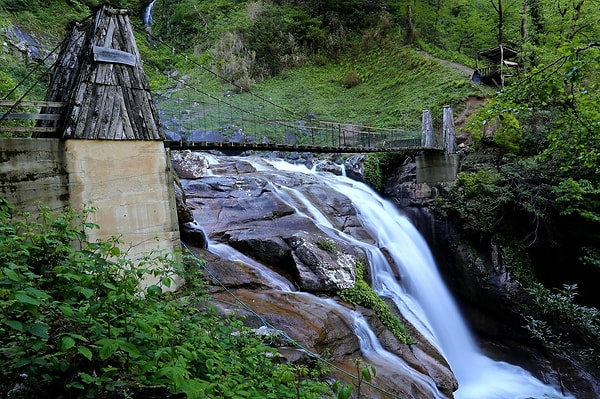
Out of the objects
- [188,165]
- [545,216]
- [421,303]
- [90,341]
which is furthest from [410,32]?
[90,341]

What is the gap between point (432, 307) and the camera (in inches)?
356

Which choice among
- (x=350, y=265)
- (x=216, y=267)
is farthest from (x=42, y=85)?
(x=350, y=265)

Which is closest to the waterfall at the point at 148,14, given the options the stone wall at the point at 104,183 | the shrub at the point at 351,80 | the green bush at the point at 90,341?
the shrub at the point at 351,80

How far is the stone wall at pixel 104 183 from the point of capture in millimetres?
4809

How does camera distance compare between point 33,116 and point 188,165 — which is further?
point 188,165

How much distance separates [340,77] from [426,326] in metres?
18.2

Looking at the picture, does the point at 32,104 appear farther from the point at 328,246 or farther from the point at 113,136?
the point at 328,246

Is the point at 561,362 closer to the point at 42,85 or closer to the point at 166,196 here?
the point at 166,196

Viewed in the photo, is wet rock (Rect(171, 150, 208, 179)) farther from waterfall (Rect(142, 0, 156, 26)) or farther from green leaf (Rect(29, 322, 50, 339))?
waterfall (Rect(142, 0, 156, 26))

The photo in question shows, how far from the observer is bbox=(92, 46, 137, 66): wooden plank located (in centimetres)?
539

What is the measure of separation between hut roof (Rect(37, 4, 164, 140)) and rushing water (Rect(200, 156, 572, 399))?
16.2ft

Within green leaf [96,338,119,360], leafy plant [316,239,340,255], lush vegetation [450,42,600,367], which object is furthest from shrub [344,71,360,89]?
green leaf [96,338,119,360]

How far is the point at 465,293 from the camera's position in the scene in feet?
33.1

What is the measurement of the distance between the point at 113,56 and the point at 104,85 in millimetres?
470
